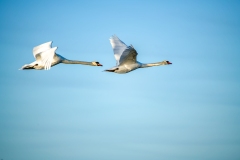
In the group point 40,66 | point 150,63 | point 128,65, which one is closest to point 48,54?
point 40,66

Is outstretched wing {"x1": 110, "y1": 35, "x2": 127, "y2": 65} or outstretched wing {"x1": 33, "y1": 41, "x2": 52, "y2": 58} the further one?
outstretched wing {"x1": 110, "y1": 35, "x2": 127, "y2": 65}

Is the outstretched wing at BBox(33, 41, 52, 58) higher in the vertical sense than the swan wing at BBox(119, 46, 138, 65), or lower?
higher

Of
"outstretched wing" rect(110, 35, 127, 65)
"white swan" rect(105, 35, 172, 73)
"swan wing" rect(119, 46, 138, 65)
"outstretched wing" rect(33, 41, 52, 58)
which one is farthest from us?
"outstretched wing" rect(110, 35, 127, 65)

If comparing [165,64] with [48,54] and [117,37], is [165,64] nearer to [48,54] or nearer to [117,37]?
[117,37]

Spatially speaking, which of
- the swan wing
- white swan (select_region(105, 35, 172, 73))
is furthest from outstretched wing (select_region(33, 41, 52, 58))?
the swan wing

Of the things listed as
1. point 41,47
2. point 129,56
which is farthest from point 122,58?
point 41,47

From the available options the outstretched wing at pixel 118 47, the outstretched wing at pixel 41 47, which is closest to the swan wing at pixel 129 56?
the outstretched wing at pixel 118 47

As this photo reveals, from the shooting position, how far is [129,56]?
49844 millimetres

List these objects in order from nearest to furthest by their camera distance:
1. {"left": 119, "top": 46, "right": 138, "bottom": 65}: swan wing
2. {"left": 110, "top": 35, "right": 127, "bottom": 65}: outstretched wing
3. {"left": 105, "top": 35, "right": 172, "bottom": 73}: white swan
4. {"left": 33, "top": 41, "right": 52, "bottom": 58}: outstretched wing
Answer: {"left": 119, "top": 46, "right": 138, "bottom": 65}: swan wing → {"left": 105, "top": 35, "right": 172, "bottom": 73}: white swan → {"left": 33, "top": 41, "right": 52, "bottom": 58}: outstretched wing → {"left": 110, "top": 35, "right": 127, "bottom": 65}: outstretched wing

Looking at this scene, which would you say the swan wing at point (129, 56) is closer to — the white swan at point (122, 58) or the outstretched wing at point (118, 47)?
the white swan at point (122, 58)

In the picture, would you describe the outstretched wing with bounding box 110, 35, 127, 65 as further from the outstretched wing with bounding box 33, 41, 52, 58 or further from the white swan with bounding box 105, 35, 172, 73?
the outstretched wing with bounding box 33, 41, 52, 58

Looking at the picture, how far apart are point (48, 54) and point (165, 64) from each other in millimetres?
15379

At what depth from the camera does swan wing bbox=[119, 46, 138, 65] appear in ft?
159

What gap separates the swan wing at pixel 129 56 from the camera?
4857 centimetres
